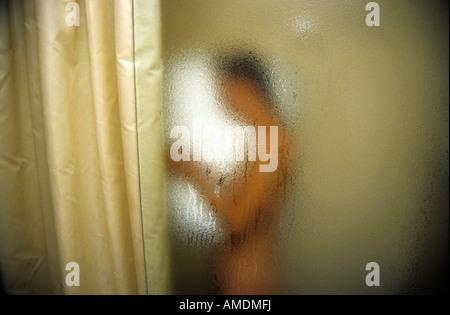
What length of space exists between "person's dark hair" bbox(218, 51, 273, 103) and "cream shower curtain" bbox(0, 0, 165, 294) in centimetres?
24

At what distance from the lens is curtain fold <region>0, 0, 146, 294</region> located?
0.71 m

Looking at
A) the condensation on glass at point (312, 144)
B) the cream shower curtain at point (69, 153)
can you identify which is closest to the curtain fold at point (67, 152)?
the cream shower curtain at point (69, 153)

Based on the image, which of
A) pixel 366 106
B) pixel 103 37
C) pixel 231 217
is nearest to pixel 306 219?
pixel 231 217

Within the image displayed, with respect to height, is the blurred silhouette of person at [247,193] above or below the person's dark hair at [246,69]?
Answer: below

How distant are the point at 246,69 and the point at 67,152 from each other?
1.87 ft

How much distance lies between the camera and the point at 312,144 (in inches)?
25.3

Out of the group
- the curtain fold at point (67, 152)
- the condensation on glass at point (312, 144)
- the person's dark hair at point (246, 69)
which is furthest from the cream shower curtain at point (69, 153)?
the person's dark hair at point (246, 69)

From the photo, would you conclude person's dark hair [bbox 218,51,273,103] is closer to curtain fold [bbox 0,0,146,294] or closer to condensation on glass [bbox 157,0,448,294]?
condensation on glass [bbox 157,0,448,294]

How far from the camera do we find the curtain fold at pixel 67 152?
0.71 meters

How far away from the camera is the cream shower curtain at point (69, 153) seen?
0.71 m

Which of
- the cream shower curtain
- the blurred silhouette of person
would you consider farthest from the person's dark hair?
the cream shower curtain

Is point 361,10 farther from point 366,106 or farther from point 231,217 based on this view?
point 231,217

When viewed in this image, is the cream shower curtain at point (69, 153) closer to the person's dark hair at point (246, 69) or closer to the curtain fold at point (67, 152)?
the curtain fold at point (67, 152)
